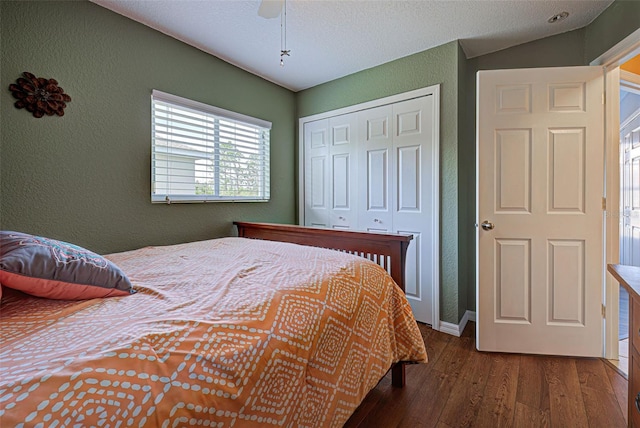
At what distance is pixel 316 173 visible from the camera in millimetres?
3379

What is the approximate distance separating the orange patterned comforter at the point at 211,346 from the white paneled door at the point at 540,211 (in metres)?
1.00

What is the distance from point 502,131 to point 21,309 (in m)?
2.67

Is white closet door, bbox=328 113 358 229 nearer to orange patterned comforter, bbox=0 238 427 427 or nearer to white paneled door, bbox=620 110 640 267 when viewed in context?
orange patterned comforter, bbox=0 238 427 427

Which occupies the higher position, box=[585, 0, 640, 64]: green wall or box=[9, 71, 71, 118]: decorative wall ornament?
box=[585, 0, 640, 64]: green wall

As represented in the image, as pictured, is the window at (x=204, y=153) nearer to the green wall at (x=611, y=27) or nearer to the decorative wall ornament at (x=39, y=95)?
the decorative wall ornament at (x=39, y=95)

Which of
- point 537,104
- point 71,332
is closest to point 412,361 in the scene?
point 71,332

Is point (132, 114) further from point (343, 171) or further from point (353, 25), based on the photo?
point (343, 171)

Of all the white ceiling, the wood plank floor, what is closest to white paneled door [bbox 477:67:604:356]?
the wood plank floor

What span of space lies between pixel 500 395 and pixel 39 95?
10.7 ft

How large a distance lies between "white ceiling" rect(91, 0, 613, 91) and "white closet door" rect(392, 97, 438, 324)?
0.56m

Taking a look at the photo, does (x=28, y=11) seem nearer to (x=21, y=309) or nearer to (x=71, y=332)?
(x=21, y=309)

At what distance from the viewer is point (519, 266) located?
2.06m

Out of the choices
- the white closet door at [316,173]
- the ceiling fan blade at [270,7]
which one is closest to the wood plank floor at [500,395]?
the white closet door at [316,173]

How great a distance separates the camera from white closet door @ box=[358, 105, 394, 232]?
2.81 meters
